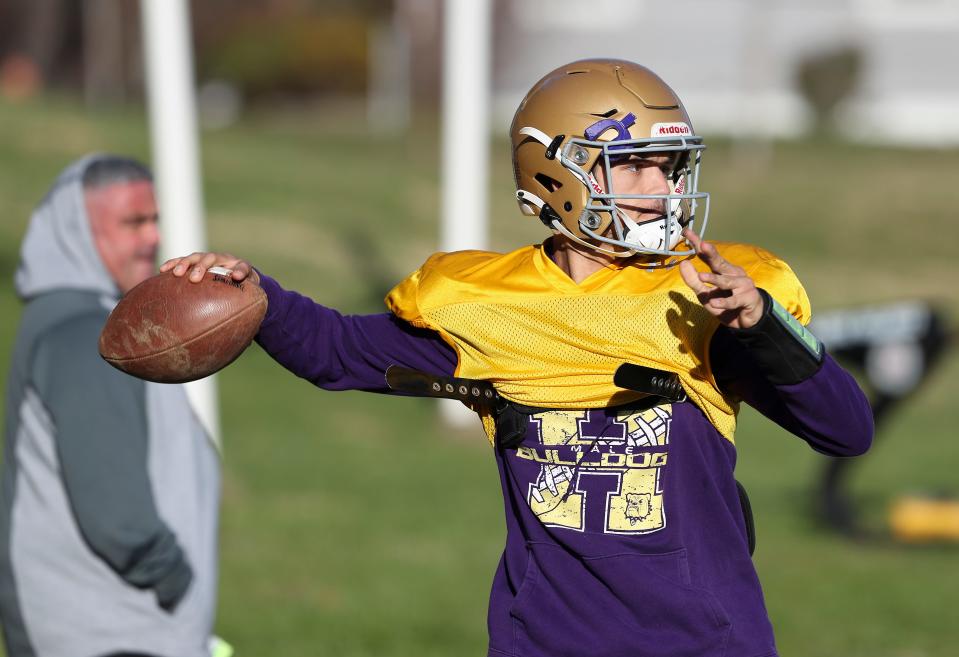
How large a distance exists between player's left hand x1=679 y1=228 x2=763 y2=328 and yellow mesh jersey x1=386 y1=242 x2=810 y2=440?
261mm

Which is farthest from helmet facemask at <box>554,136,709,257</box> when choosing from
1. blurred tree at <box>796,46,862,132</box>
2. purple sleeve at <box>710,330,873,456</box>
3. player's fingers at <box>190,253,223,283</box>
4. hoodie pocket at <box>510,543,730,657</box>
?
blurred tree at <box>796,46,862,132</box>

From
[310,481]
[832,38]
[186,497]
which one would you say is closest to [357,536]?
[310,481]

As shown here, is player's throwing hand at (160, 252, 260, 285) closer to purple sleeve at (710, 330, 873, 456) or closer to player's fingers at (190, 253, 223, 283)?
player's fingers at (190, 253, 223, 283)

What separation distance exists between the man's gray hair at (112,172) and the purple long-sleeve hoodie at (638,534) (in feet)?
5.30

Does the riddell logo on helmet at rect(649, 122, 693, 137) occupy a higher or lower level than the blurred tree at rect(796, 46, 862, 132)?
higher

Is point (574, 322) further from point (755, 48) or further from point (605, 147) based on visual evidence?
point (755, 48)

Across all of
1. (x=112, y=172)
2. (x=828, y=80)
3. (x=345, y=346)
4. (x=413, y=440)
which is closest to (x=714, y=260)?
(x=345, y=346)

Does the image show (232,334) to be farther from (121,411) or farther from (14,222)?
(14,222)

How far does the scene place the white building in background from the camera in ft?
118

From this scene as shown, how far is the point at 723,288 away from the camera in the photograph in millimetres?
2529

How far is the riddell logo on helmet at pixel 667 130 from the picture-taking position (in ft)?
9.69

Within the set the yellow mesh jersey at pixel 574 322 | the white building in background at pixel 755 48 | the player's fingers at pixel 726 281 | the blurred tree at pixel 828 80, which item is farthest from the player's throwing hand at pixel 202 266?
the white building in background at pixel 755 48

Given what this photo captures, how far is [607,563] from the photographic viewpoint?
114 inches

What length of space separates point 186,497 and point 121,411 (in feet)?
1.15
